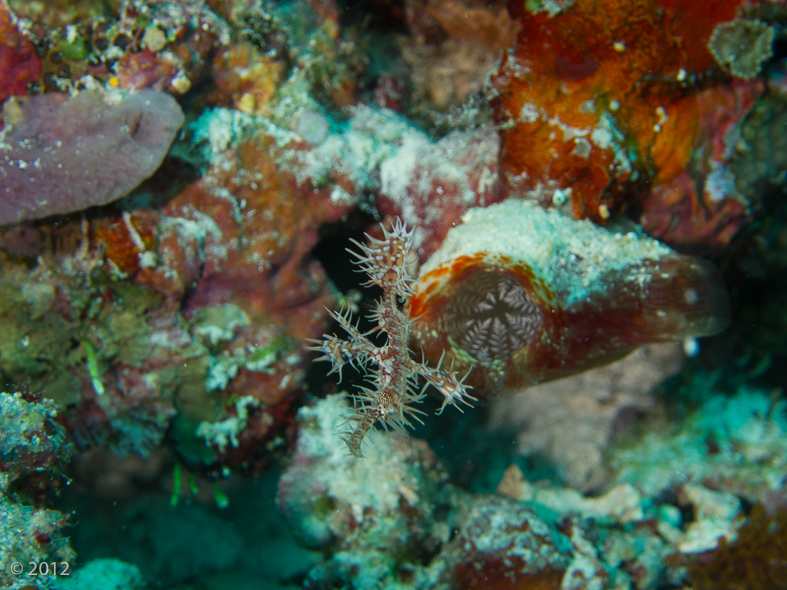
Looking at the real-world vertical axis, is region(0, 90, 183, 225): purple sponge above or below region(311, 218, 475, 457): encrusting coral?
above

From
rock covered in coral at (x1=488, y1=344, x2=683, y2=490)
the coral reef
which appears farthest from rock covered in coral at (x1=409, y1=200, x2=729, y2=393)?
the coral reef

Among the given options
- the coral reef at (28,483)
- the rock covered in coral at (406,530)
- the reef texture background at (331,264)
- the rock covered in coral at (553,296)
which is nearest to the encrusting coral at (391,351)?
the reef texture background at (331,264)

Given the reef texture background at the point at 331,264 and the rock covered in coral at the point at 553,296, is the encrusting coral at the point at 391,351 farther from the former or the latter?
the rock covered in coral at the point at 553,296

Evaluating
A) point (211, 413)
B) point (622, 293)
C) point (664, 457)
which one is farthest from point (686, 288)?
point (211, 413)

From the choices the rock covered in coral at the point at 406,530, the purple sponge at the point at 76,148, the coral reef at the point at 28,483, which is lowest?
the rock covered in coral at the point at 406,530

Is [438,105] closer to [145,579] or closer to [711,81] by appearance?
[711,81]

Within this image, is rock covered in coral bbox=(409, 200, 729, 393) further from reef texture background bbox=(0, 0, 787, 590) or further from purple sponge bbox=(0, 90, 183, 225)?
purple sponge bbox=(0, 90, 183, 225)
